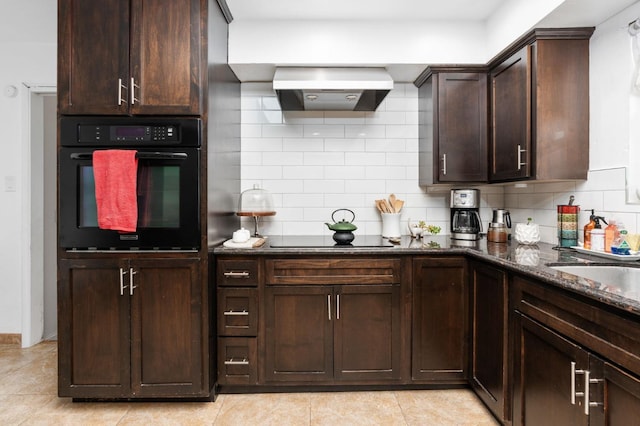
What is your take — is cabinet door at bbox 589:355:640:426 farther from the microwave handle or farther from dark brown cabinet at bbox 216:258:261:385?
the microwave handle

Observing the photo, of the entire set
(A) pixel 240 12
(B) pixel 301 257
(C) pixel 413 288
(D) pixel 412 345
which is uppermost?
(A) pixel 240 12

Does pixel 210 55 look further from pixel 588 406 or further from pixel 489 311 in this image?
pixel 588 406

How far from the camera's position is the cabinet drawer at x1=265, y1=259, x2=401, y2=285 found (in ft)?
7.70

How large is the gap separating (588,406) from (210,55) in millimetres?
2373

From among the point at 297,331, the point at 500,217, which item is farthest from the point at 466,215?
the point at 297,331

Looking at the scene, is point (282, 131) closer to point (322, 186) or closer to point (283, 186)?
point (283, 186)

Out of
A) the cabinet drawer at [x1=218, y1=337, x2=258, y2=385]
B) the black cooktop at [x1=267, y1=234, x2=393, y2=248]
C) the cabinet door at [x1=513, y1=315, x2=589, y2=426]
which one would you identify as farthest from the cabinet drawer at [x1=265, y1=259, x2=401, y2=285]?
the cabinet door at [x1=513, y1=315, x2=589, y2=426]

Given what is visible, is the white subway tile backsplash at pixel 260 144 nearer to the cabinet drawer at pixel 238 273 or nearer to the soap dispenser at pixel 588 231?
the cabinet drawer at pixel 238 273

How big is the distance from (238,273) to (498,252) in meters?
1.51

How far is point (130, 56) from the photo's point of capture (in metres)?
2.14

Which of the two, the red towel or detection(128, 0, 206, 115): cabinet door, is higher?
detection(128, 0, 206, 115): cabinet door

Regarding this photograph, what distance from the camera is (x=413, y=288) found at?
7.79 feet

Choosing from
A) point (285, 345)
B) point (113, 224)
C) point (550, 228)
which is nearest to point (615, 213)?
point (550, 228)

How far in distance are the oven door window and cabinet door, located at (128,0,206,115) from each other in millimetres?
339
